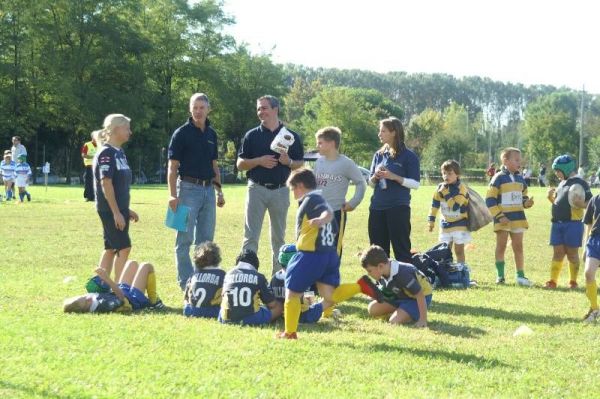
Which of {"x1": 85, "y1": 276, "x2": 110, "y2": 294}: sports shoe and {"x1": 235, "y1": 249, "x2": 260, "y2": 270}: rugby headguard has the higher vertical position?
{"x1": 235, "y1": 249, "x2": 260, "y2": 270}: rugby headguard

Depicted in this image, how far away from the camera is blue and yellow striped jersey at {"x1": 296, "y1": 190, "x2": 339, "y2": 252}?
21.4 ft

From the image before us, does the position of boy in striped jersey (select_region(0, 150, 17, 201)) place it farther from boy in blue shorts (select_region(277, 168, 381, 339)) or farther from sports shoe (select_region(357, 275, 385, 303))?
boy in blue shorts (select_region(277, 168, 381, 339))

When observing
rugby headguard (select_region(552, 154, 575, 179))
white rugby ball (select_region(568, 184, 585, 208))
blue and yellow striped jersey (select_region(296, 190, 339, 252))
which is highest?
rugby headguard (select_region(552, 154, 575, 179))

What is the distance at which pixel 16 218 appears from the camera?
18953 millimetres

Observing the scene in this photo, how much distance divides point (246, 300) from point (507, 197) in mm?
5454

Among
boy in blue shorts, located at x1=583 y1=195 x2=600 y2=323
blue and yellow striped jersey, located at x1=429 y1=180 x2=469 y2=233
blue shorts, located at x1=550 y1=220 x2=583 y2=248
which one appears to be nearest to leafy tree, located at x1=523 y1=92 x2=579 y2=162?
blue and yellow striped jersey, located at x1=429 y1=180 x2=469 y2=233

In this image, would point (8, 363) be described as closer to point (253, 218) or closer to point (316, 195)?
point (316, 195)

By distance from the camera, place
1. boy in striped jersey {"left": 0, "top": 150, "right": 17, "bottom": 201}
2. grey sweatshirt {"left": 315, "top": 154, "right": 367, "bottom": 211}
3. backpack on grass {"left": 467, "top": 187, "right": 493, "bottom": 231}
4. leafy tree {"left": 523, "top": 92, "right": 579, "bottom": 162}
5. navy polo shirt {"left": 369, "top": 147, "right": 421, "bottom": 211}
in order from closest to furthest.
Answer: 1. grey sweatshirt {"left": 315, "top": 154, "right": 367, "bottom": 211}
2. navy polo shirt {"left": 369, "top": 147, "right": 421, "bottom": 211}
3. backpack on grass {"left": 467, "top": 187, "right": 493, "bottom": 231}
4. boy in striped jersey {"left": 0, "top": 150, "right": 17, "bottom": 201}
5. leafy tree {"left": 523, "top": 92, "right": 579, "bottom": 162}

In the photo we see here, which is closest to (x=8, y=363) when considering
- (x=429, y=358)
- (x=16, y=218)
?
(x=429, y=358)

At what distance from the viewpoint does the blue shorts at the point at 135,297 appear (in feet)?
24.9

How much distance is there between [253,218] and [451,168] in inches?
141

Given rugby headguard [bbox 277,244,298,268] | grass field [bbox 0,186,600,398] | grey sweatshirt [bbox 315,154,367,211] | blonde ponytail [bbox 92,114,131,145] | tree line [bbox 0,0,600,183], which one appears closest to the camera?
grass field [bbox 0,186,600,398]

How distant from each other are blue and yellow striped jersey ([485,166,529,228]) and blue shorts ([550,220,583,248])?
0.52m

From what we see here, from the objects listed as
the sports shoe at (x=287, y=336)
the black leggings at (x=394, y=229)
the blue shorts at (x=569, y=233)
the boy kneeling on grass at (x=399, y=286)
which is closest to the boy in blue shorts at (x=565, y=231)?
the blue shorts at (x=569, y=233)
